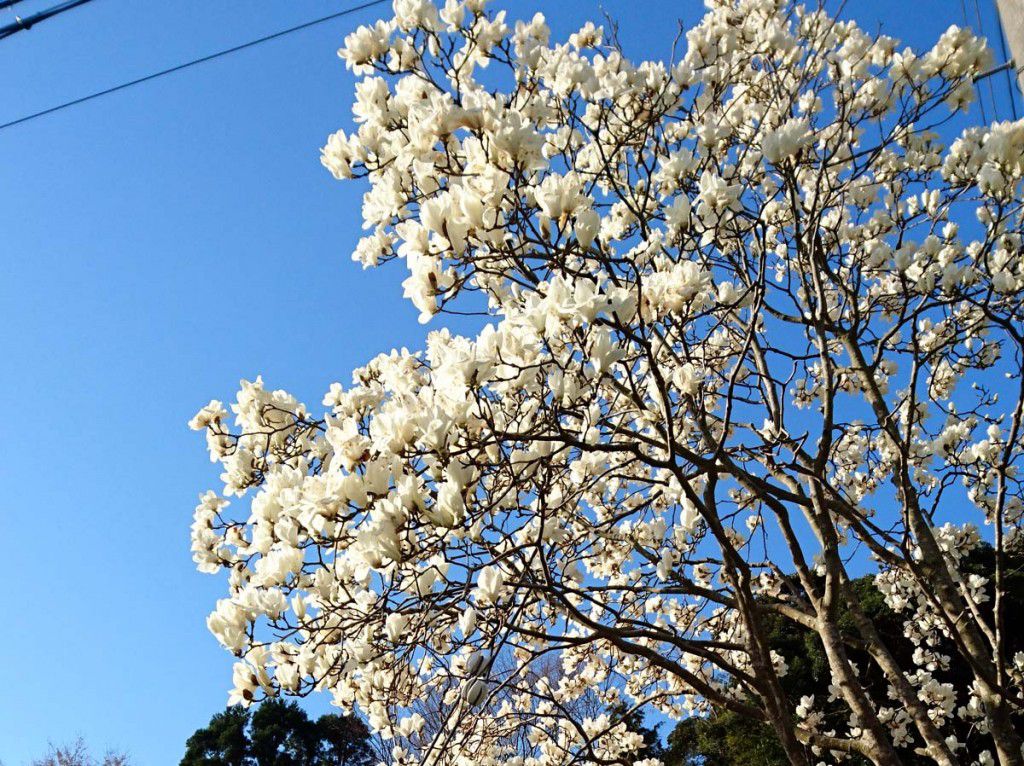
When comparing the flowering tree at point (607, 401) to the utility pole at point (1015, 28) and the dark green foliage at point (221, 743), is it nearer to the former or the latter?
the utility pole at point (1015, 28)

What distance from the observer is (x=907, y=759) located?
7.56m

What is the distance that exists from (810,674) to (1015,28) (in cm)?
712

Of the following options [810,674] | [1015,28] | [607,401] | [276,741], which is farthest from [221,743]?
[1015,28]

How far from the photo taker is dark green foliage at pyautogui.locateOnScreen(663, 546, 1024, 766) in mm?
7746

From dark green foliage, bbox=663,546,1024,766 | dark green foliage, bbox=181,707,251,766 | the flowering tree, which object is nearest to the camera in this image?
the flowering tree

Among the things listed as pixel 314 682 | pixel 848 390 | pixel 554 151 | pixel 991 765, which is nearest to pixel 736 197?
pixel 554 151

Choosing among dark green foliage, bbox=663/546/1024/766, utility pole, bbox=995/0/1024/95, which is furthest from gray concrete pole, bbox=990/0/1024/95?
dark green foliage, bbox=663/546/1024/766

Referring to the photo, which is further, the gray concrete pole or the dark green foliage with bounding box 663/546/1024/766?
the dark green foliage with bounding box 663/546/1024/766

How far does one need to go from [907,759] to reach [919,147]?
6.02 meters

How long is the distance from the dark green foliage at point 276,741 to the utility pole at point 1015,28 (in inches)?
544

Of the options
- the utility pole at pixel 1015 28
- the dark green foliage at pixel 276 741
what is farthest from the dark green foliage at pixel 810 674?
the dark green foliage at pixel 276 741

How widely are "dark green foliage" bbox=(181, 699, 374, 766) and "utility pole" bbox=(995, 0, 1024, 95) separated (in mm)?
13811

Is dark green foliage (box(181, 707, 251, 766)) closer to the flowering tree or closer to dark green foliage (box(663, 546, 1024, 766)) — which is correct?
dark green foliage (box(663, 546, 1024, 766))

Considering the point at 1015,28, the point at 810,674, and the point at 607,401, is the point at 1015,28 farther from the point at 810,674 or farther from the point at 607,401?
the point at 810,674
